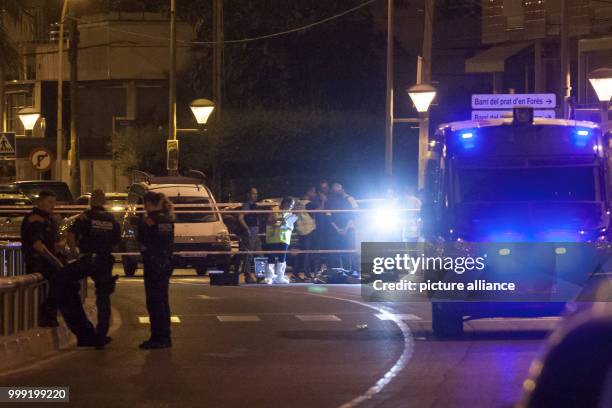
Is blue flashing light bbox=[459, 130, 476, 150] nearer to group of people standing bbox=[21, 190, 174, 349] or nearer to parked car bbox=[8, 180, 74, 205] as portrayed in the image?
group of people standing bbox=[21, 190, 174, 349]

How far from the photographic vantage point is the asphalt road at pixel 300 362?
10.9 meters

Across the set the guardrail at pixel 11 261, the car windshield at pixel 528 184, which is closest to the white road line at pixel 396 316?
the car windshield at pixel 528 184

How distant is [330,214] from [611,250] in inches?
484

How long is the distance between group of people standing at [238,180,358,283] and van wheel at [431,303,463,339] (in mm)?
10501

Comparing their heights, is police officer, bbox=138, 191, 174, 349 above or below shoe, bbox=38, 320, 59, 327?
above

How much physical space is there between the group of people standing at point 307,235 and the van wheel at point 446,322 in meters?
10.5

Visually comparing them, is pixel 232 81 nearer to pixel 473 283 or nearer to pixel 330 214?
pixel 330 214

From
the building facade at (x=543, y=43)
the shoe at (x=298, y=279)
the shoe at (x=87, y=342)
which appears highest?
the building facade at (x=543, y=43)

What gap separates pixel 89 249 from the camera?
48.6 ft

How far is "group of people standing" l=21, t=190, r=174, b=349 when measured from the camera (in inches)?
580

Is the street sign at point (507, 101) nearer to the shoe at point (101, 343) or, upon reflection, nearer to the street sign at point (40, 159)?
the street sign at point (40, 159)

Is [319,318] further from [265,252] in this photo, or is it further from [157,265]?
[265,252]

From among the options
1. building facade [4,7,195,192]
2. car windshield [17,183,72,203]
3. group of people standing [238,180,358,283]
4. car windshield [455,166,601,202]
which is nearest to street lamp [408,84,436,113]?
group of people standing [238,180,358,283]

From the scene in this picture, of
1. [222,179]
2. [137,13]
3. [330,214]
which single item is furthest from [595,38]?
[137,13]
